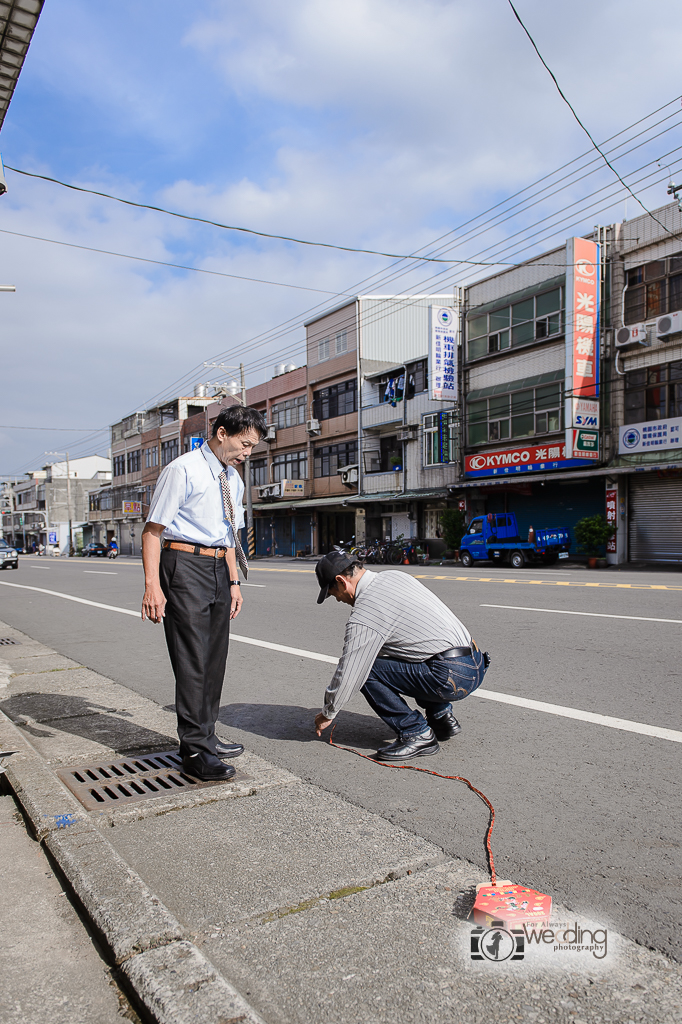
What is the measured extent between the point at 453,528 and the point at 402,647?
84.1ft

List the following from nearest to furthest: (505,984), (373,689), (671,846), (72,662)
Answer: (505,984)
(671,846)
(373,689)
(72,662)

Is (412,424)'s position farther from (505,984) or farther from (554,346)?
(505,984)

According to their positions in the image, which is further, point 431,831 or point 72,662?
point 72,662

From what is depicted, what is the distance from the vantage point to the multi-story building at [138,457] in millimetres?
57469

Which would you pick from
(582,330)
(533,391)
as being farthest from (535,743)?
(533,391)

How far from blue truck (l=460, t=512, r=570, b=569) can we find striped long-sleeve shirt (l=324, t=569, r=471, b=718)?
67.5ft

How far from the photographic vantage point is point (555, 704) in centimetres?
507

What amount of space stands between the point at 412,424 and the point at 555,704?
28274mm

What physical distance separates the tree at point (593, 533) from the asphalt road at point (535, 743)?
14233 millimetres

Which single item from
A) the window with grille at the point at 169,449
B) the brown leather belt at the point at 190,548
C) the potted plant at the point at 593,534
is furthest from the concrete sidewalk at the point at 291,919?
the window with grille at the point at 169,449

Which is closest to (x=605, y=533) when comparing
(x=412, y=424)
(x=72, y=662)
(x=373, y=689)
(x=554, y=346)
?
(x=554, y=346)

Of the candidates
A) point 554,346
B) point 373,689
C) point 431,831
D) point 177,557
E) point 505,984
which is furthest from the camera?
point 554,346

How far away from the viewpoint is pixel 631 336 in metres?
23.5

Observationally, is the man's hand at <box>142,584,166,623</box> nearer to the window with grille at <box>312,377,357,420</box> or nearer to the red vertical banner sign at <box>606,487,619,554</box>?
the red vertical banner sign at <box>606,487,619,554</box>
